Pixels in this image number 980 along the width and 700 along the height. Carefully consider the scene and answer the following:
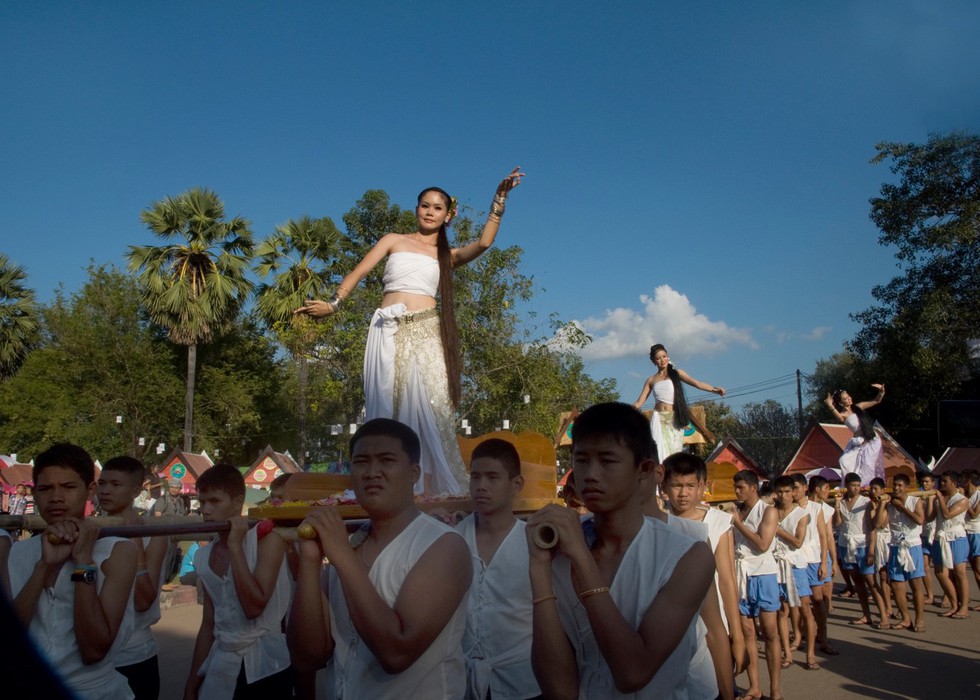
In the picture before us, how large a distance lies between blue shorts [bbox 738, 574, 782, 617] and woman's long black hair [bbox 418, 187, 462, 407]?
372 cm

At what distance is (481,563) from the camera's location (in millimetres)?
3863

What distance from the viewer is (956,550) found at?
1107 cm

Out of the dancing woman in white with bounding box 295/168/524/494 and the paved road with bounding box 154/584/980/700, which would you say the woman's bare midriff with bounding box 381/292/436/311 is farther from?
the paved road with bounding box 154/584/980/700

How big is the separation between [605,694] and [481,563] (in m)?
1.66

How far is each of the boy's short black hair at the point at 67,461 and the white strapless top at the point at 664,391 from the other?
568 centimetres

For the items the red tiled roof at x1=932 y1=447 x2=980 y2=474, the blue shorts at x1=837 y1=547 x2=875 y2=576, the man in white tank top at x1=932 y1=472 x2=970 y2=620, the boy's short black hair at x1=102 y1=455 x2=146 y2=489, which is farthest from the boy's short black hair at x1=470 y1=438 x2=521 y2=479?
the red tiled roof at x1=932 y1=447 x2=980 y2=474

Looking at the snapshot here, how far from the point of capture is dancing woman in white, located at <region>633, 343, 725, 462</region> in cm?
785

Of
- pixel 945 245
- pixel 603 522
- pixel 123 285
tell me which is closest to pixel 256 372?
pixel 123 285

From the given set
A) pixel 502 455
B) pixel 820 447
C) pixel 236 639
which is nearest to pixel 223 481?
pixel 236 639

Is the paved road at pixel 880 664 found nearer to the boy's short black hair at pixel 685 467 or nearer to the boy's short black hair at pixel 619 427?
the boy's short black hair at pixel 685 467

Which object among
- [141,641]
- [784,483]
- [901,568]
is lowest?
[901,568]

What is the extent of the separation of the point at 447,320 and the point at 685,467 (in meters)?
2.09

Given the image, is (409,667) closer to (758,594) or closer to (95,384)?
(758,594)

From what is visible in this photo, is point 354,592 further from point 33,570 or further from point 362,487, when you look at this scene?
point 33,570
